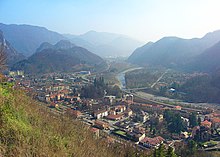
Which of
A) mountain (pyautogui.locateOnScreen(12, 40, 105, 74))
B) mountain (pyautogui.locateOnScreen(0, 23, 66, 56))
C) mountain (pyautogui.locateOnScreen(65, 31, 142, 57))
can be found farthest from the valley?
mountain (pyautogui.locateOnScreen(65, 31, 142, 57))

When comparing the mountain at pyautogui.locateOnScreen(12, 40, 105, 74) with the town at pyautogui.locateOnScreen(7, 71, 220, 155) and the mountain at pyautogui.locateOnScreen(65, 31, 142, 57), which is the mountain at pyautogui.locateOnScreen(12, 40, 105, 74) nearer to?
the town at pyautogui.locateOnScreen(7, 71, 220, 155)

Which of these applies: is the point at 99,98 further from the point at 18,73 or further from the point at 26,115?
the point at 18,73

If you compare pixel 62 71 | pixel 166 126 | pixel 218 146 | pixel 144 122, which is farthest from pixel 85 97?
pixel 62 71

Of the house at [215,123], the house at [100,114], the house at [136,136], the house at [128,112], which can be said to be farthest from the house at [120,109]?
the house at [215,123]

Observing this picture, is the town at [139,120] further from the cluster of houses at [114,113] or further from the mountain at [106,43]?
the mountain at [106,43]

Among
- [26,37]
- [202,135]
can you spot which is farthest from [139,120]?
[26,37]

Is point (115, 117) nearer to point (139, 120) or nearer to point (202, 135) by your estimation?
point (139, 120)

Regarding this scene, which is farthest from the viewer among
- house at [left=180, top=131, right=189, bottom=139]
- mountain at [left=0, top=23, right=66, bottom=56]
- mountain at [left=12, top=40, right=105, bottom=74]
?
mountain at [left=0, top=23, right=66, bottom=56]
